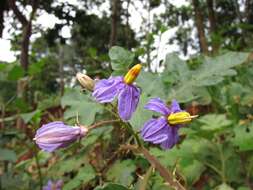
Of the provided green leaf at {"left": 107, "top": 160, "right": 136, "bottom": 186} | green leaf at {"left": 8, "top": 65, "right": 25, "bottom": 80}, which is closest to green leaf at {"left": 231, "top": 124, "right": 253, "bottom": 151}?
green leaf at {"left": 107, "top": 160, "right": 136, "bottom": 186}

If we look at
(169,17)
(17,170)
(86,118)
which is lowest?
(17,170)

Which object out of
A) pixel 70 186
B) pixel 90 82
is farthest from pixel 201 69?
pixel 90 82

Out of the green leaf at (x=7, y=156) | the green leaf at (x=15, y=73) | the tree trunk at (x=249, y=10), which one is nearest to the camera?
the green leaf at (x=7, y=156)

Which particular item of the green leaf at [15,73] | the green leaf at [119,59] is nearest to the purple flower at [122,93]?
the green leaf at [119,59]

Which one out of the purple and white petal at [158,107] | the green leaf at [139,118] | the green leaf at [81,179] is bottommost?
the green leaf at [81,179]

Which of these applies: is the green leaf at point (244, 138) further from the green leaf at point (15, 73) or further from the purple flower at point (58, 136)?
the green leaf at point (15, 73)

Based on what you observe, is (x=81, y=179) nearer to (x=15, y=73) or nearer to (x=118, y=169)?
(x=118, y=169)

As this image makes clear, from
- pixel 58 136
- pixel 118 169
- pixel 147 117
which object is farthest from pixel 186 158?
pixel 58 136

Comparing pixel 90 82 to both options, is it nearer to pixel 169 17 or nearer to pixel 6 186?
pixel 6 186
